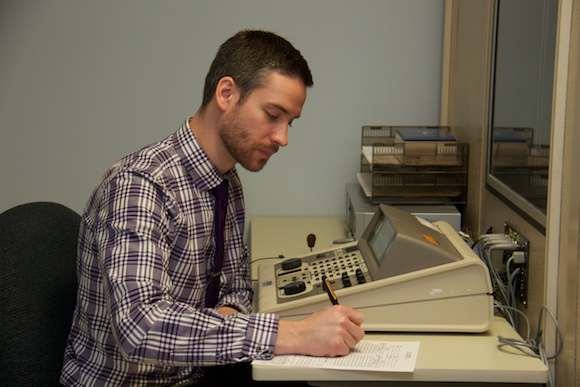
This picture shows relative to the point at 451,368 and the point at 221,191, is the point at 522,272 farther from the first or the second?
the point at 221,191

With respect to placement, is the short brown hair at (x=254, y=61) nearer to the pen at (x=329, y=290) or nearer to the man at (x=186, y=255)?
the man at (x=186, y=255)

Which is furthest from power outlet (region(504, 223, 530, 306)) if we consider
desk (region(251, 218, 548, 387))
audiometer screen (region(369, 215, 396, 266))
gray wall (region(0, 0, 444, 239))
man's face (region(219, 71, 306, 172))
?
gray wall (region(0, 0, 444, 239))

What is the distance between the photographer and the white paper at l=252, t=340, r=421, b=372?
0.85 metres

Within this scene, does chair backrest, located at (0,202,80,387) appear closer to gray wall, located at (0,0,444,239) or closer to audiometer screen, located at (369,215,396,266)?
audiometer screen, located at (369,215,396,266)

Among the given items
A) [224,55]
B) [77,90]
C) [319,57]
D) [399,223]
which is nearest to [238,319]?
[399,223]

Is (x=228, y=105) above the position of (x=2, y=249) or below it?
above

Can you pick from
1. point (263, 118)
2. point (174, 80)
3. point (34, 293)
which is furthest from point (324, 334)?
point (174, 80)

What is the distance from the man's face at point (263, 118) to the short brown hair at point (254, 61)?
2 cm


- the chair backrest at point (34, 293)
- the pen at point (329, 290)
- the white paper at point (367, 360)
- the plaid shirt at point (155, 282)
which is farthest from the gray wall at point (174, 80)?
the white paper at point (367, 360)

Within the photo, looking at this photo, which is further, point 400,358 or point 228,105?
point 228,105

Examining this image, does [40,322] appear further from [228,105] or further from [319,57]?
[319,57]

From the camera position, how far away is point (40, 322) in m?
0.99

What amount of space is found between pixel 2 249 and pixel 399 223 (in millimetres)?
788

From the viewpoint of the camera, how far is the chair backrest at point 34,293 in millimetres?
936
